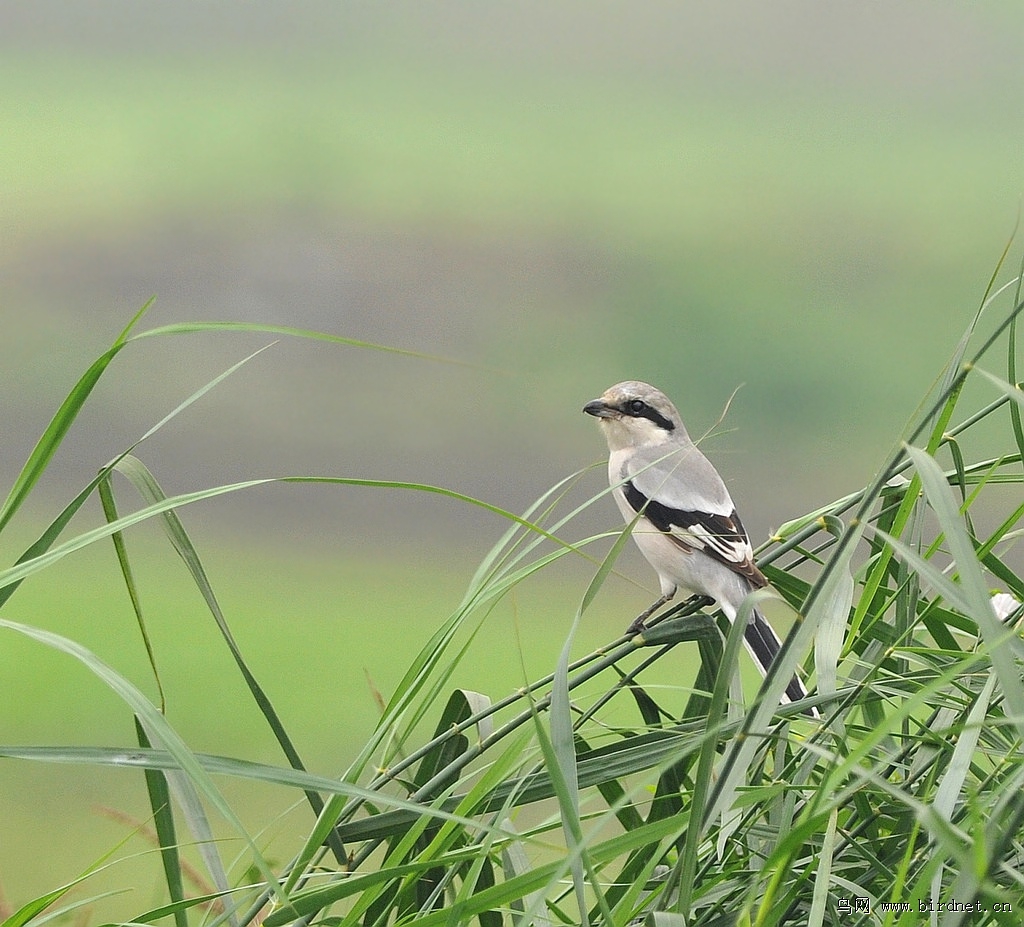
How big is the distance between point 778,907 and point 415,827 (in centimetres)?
13

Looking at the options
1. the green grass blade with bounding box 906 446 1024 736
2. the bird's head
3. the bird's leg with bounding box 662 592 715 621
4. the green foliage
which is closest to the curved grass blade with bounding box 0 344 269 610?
the green foliage

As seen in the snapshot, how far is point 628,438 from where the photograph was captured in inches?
48.9

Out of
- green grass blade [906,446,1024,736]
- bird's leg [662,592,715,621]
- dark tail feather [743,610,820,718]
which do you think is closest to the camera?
green grass blade [906,446,1024,736]

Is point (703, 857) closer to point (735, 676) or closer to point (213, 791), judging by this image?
point (735, 676)

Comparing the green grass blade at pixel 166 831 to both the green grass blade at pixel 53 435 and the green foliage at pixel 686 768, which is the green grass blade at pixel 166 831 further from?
the green grass blade at pixel 53 435

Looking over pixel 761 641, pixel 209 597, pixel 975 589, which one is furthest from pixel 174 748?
pixel 761 641

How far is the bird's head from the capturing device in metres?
1.21

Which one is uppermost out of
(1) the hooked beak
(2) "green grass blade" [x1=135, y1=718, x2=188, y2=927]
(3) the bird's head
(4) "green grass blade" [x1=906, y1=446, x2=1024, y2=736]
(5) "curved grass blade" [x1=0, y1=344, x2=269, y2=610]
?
(1) the hooked beak

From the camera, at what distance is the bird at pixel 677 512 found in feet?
3.25

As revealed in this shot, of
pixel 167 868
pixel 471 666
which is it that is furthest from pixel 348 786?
pixel 471 666

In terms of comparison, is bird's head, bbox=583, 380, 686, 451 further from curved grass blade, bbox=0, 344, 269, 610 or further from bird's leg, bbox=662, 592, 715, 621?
curved grass blade, bbox=0, 344, 269, 610

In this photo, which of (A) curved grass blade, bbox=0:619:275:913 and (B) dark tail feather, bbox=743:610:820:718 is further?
(B) dark tail feather, bbox=743:610:820:718

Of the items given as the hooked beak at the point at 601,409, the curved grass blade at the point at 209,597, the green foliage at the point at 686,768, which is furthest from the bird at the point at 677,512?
the curved grass blade at the point at 209,597

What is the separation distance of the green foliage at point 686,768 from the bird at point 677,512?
39 centimetres
